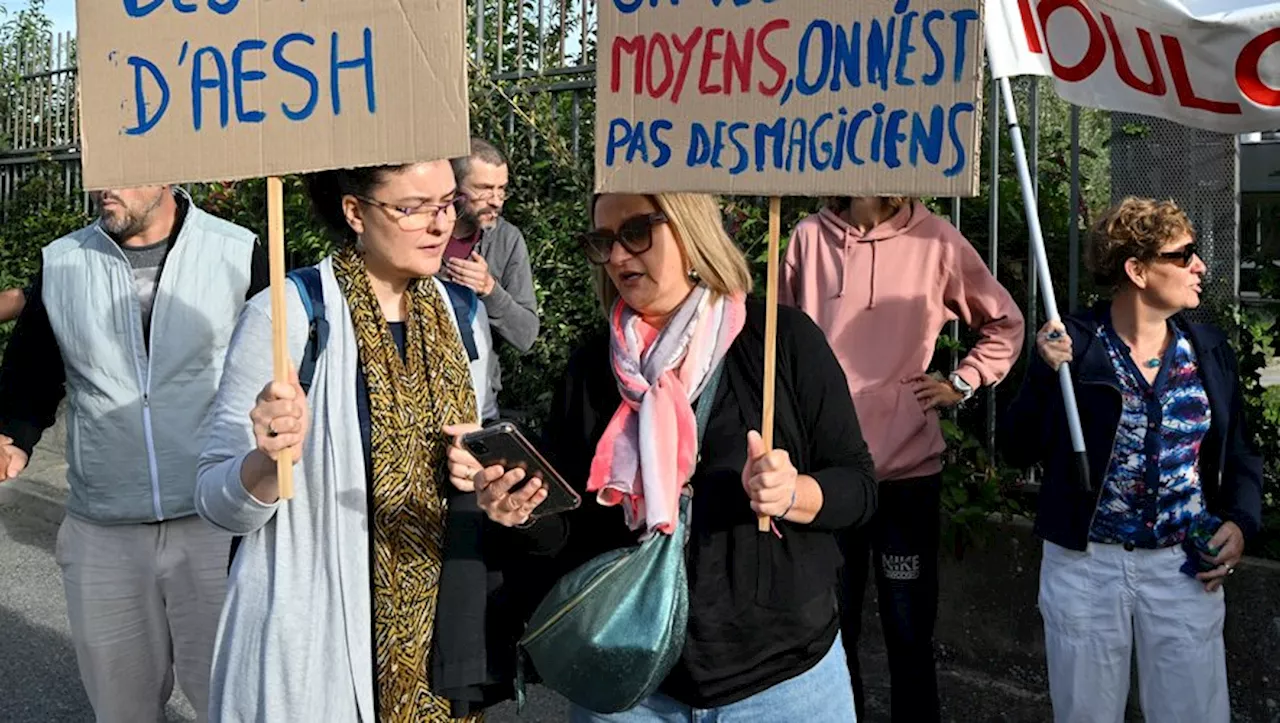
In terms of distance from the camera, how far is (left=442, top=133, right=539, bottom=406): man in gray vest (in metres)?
4.46

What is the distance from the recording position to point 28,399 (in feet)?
12.2

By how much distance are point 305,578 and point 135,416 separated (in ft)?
4.59

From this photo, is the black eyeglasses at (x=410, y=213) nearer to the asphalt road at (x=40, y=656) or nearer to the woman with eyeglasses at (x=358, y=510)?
the woman with eyeglasses at (x=358, y=510)

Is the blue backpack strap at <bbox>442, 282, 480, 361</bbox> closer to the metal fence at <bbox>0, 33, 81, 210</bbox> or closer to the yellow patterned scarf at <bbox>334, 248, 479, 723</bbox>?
the yellow patterned scarf at <bbox>334, 248, 479, 723</bbox>

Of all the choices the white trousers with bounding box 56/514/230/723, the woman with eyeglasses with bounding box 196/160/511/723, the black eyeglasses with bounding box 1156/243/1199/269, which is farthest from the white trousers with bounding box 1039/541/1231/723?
the white trousers with bounding box 56/514/230/723

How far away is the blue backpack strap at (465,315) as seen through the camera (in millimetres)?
2887

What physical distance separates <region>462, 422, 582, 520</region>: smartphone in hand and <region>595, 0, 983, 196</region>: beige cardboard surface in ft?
1.69

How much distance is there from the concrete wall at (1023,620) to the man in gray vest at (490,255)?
1.76m

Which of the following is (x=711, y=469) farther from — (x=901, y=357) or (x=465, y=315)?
(x=901, y=357)

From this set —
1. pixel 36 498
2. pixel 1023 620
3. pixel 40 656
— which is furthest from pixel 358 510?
pixel 36 498

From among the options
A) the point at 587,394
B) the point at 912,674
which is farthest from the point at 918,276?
the point at 587,394

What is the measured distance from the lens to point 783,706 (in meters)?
2.41

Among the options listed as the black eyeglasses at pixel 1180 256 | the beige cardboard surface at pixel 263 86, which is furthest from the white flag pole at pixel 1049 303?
the beige cardboard surface at pixel 263 86

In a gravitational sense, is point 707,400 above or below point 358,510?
above
